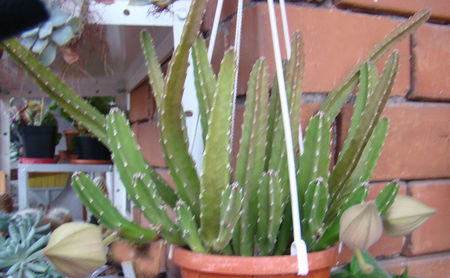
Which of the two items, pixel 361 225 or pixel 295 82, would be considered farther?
pixel 295 82

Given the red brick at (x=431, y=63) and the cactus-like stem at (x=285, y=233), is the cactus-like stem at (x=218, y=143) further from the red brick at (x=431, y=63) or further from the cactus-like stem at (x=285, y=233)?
the red brick at (x=431, y=63)

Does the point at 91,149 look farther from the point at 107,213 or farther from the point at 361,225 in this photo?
the point at 361,225

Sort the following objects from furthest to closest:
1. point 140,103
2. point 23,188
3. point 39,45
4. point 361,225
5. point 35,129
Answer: point 35,129
point 23,188
point 140,103
point 39,45
point 361,225

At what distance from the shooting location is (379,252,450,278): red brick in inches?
25.1

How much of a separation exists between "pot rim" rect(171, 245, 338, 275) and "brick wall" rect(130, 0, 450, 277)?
0.24 meters

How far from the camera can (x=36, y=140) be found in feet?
5.02

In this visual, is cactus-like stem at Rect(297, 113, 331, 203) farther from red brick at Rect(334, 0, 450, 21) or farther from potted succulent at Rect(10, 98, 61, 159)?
potted succulent at Rect(10, 98, 61, 159)

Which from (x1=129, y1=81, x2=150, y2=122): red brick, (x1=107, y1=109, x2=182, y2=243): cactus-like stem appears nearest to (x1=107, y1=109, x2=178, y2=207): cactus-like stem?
(x1=107, y1=109, x2=182, y2=243): cactus-like stem

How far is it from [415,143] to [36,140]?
1.34 meters

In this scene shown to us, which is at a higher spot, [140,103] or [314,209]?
[140,103]

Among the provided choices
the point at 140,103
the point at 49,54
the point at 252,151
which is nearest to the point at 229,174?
the point at 252,151

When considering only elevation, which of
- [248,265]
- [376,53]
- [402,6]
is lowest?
[248,265]

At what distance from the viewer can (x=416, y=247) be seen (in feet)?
2.12

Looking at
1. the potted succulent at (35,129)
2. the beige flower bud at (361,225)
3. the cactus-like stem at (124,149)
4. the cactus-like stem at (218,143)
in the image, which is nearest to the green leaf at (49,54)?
the cactus-like stem at (124,149)
